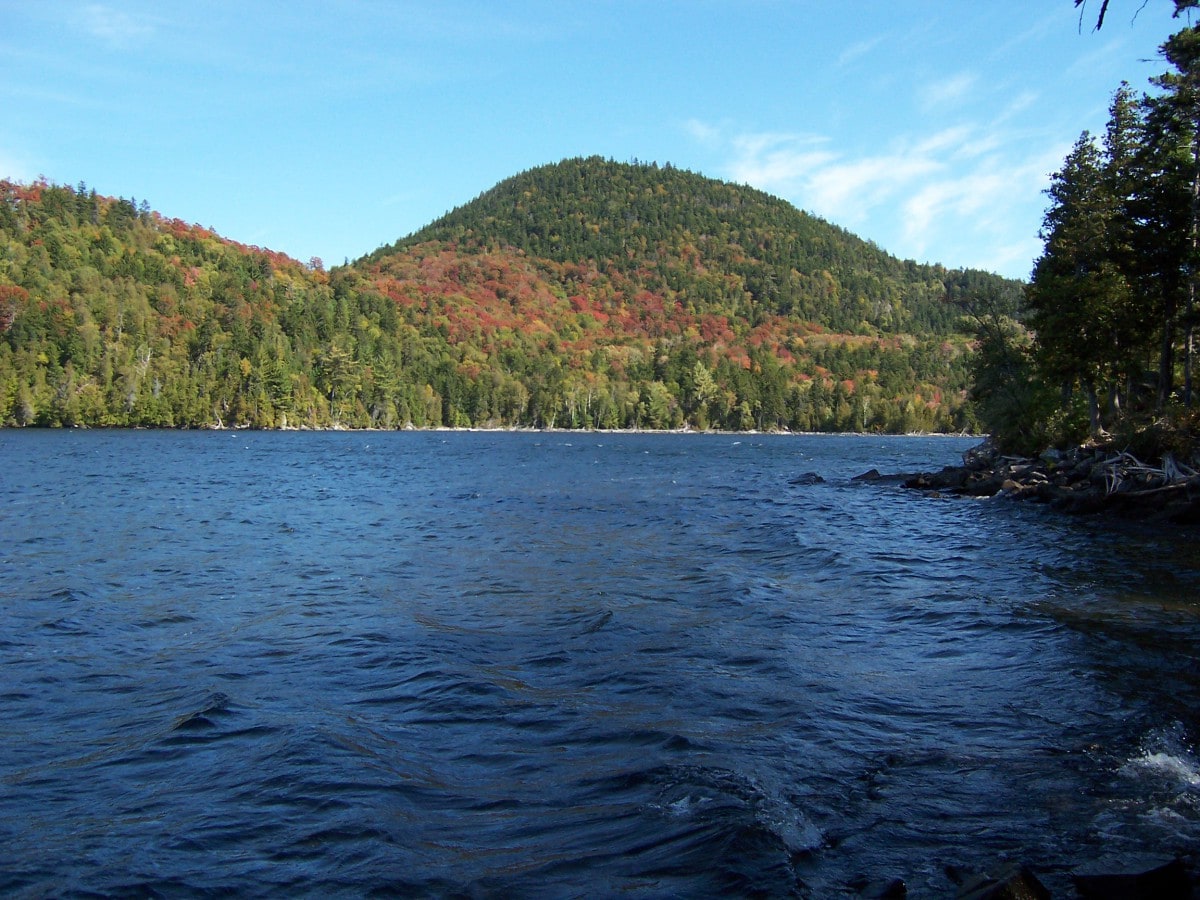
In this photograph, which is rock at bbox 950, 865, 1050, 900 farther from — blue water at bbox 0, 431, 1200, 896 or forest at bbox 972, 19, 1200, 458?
forest at bbox 972, 19, 1200, 458

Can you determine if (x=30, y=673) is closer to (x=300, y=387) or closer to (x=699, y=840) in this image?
(x=699, y=840)

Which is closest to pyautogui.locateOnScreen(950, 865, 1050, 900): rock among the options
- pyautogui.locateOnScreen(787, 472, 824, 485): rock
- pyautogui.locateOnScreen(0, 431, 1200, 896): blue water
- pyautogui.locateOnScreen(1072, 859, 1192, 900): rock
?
pyautogui.locateOnScreen(1072, 859, 1192, 900): rock

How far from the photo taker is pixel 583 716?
35.4 feet

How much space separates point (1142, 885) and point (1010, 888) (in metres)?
1.16

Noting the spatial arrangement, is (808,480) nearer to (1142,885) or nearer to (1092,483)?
(1092,483)

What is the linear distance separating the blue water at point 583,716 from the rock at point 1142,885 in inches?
15.3

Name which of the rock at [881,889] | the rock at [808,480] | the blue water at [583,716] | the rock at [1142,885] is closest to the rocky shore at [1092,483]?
the blue water at [583,716]

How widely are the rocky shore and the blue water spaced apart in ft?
21.6

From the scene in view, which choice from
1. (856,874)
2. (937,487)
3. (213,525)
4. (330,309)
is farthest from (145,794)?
(330,309)

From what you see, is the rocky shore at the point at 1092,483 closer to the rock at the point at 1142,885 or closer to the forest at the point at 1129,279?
the forest at the point at 1129,279

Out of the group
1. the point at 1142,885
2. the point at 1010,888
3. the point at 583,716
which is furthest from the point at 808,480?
the point at 1010,888

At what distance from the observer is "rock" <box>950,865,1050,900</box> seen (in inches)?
228

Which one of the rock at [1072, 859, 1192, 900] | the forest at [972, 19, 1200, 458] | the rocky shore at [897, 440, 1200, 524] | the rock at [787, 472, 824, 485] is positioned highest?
the forest at [972, 19, 1200, 458]

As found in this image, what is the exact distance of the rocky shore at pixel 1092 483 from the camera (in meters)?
29.1
